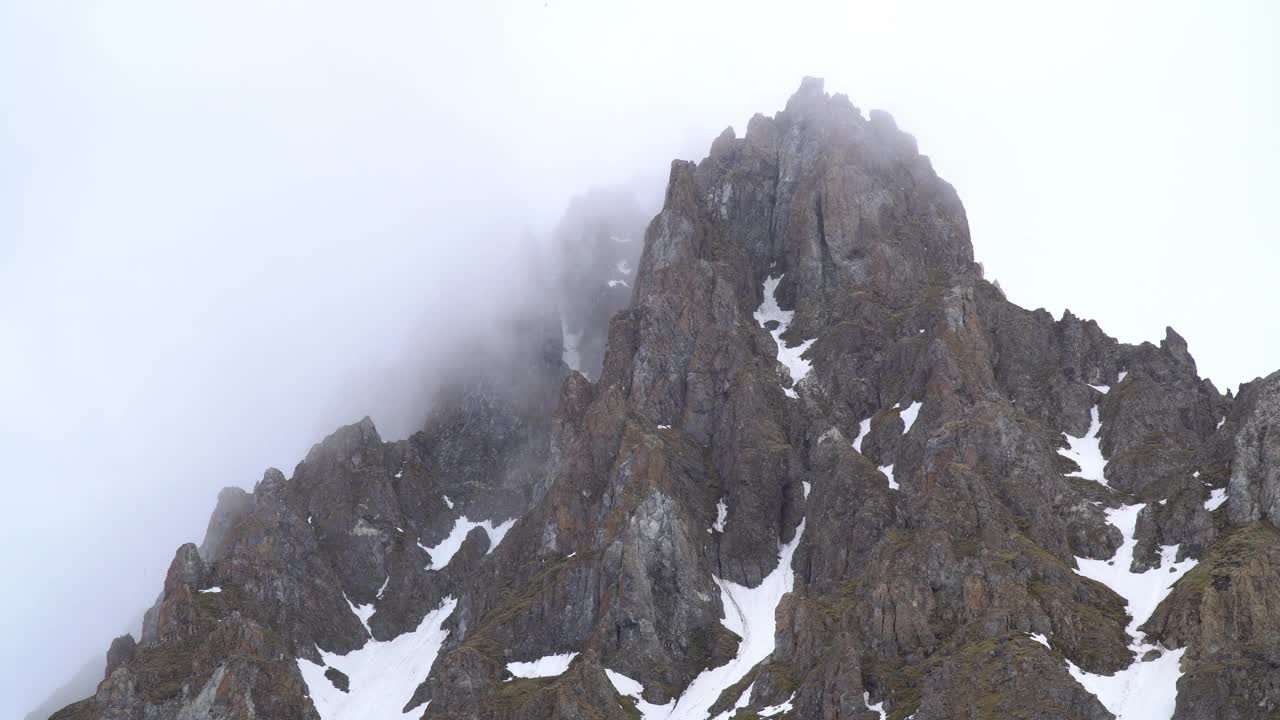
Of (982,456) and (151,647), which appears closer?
(982,456)

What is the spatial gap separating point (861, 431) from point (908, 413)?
954 cm

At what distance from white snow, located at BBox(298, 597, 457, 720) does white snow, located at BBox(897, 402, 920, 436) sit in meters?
82.3

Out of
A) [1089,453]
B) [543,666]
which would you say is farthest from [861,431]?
[543,666]

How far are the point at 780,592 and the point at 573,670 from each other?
33181mm

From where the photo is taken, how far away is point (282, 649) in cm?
17225

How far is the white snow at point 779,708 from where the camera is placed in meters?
126

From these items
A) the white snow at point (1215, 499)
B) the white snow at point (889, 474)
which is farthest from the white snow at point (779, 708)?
the white snow at point (1215, 499)

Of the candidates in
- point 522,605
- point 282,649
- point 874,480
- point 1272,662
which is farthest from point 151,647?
point 1272,662

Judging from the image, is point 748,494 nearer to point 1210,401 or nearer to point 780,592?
point 780,592

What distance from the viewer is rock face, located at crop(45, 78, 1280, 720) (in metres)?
120

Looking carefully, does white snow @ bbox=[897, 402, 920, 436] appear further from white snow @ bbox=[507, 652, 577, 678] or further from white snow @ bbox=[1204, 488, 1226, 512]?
white snow @ bbox=[507, 652, 577, 678]

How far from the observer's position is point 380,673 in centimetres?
18038

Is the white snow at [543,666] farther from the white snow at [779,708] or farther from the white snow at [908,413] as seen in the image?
the white snow at [908,413]

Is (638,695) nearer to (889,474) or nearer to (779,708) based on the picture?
(779,708)
